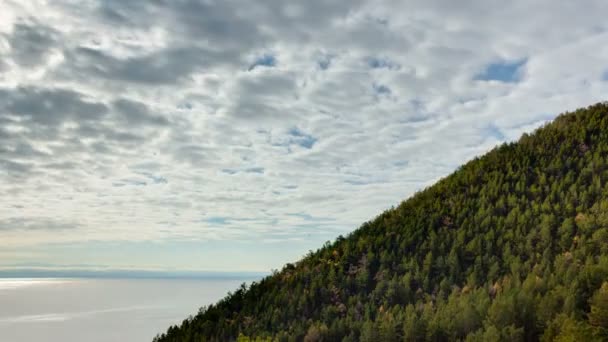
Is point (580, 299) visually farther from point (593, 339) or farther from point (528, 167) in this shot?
point (528, 167)

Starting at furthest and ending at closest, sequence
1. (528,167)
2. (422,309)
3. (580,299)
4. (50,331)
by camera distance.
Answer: (50,331) < (528,167) < (422,309) < (580,299)

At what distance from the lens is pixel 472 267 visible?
23.1 meters

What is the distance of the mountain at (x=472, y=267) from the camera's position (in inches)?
648

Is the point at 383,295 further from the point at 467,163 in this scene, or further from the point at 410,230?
the point at 467,163

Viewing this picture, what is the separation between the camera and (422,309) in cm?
2011

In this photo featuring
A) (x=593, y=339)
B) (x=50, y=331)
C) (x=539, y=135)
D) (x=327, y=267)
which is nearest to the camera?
(x=593, y=339)

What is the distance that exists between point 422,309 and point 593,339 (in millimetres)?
7345

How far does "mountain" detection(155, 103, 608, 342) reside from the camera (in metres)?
16.5

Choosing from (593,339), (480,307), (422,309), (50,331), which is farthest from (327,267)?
(50,331)

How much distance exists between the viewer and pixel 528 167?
3117cm

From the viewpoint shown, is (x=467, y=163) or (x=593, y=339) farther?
(x=467, y=163)

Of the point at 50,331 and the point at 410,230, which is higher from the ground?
the point at 410,230

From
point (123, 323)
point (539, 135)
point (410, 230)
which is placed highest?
point (539, 135)

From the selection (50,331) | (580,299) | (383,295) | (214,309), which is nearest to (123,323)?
(50,331)
